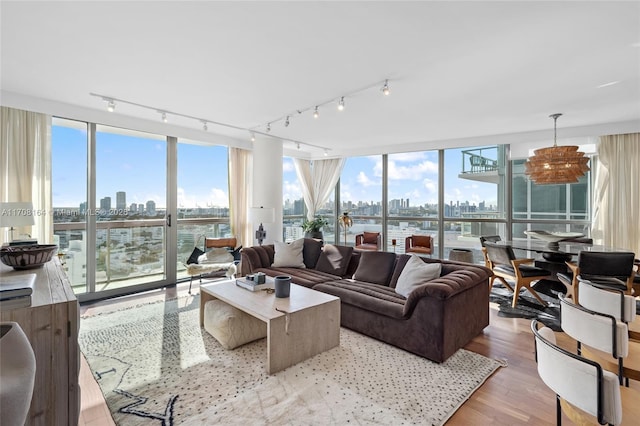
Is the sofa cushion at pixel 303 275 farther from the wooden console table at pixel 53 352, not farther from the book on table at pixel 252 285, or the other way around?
the wooden console table at pixel 53 352

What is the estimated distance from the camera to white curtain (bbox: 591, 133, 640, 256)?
186 inches

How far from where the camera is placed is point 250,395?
217 centimetres

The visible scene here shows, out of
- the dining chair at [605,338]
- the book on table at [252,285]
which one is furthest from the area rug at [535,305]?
the book on table at [252,285]

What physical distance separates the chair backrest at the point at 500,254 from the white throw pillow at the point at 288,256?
2682mm

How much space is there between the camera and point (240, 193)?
19.9 ft

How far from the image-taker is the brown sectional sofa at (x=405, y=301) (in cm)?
263

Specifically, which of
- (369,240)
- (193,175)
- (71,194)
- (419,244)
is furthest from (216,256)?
(419,244)

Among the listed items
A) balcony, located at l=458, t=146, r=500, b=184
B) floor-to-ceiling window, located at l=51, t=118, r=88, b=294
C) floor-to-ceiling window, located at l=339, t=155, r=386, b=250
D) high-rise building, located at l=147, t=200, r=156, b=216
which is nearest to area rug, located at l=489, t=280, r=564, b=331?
balcony, located at l=458, t=146, r=500, b=184

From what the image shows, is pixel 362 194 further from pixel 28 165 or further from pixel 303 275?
pixel 28 165

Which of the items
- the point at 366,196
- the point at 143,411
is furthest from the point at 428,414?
the point at 366,196

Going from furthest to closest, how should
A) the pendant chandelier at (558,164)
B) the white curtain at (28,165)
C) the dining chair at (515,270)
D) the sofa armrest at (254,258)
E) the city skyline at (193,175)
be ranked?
the sofa armrest at (254,258), the city skyline at (193,175), the dining chair at (515,270), the pendant chandelier at (558,164), the white curtain at (28,165)

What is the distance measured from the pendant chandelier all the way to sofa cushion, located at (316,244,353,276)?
2.67 m

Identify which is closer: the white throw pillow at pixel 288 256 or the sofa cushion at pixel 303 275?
the sofa cushion at pixel 303 275

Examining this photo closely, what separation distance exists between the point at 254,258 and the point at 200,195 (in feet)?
6.16
